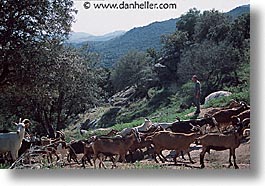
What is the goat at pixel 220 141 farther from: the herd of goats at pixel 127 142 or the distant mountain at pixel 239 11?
the distant mountain at pixel 239 11

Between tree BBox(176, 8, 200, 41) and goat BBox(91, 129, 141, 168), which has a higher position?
tree BBox(176, 8, 200, 41)

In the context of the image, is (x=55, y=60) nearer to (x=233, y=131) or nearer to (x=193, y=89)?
(x=193, y=89)

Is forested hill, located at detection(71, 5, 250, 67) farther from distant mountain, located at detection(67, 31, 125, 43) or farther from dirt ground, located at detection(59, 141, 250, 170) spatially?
dirt ground, located at detection(59, 141, 250, 170)

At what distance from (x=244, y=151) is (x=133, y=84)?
646 mm

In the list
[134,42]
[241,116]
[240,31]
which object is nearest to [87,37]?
[134,42]

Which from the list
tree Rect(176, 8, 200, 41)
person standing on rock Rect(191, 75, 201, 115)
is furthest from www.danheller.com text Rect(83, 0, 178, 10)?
person standing on rock Rect(191, 75, 201, 115)

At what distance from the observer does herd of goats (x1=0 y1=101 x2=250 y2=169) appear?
2.58m

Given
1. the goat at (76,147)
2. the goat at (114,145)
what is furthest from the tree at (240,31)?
the goat at (76,147)

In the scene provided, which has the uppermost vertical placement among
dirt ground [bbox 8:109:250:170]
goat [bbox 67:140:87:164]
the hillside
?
the hillside

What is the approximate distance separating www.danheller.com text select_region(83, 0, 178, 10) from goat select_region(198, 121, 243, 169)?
2.24 feet

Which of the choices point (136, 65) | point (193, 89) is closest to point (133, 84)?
point (136, 65)

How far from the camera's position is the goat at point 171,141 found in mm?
2584

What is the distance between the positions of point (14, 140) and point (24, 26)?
59cm

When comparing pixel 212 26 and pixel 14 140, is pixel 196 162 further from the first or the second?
pixel 14 140
